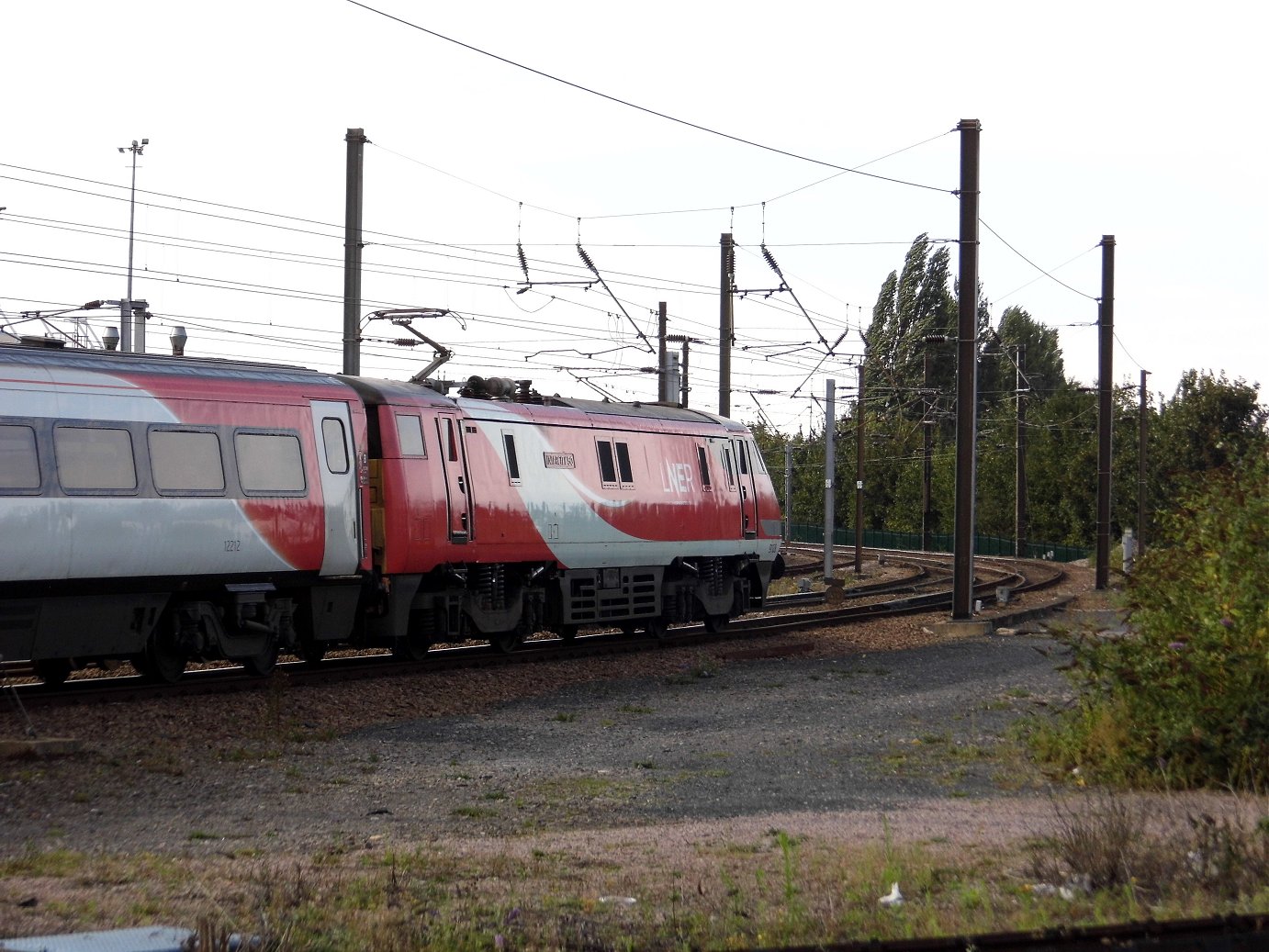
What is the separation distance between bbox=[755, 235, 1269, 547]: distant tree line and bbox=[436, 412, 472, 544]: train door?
46615 millimetres

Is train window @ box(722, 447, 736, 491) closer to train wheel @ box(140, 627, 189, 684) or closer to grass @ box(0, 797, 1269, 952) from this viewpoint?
train wheel @ box(140, 627, 189, 684)

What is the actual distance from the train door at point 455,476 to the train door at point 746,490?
7.30 metres

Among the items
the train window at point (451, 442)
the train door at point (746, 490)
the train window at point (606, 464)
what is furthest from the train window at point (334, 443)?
the train door at point (746, 490)

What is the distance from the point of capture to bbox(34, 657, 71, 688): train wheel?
48.5ft

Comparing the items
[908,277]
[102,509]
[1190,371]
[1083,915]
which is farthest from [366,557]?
[908,277]

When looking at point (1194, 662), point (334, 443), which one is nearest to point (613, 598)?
point (334, 443)

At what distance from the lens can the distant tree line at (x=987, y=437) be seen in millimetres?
63719

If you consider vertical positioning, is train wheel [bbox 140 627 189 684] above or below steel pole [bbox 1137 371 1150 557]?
below

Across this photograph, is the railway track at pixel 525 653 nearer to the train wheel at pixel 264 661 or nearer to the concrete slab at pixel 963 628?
the train wheel at pixel 264 661

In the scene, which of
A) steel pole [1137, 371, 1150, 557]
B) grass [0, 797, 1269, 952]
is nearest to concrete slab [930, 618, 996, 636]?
grass [0, 797, 1269, 952]

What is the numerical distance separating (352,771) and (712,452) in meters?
13.3

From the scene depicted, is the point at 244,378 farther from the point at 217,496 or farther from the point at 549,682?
the point at 549,682

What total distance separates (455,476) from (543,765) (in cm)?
690

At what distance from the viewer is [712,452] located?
78.6 ft
